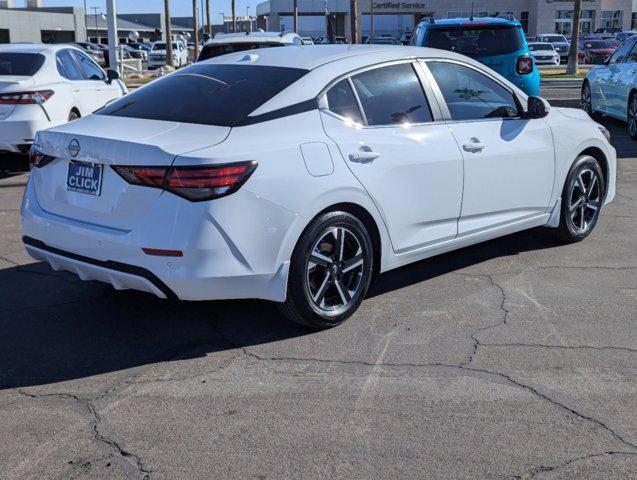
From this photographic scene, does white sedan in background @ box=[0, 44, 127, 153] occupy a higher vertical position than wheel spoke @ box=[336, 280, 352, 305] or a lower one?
higher

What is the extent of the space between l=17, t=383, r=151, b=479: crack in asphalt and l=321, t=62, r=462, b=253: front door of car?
1.99 metres

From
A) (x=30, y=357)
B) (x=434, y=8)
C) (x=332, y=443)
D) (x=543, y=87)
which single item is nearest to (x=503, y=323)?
(x=332, y=443)

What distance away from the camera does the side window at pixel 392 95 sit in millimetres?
5305

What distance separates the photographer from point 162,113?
5.11 metres

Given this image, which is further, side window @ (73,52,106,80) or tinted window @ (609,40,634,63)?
tinted window @ (609,40,634,63)

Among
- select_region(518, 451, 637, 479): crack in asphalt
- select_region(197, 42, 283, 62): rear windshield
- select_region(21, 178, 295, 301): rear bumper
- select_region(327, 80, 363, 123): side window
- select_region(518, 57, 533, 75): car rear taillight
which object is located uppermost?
select_region(197, 42, 283, 62): rear windshield

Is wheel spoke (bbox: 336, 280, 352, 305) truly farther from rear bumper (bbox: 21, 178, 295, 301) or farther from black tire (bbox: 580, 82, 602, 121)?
black tire (bbox: 580, 82, 602, 121)

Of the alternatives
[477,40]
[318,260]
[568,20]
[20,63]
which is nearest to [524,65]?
[477,40]

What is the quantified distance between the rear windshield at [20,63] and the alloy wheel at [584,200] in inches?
275

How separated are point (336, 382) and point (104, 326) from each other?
1.66 m

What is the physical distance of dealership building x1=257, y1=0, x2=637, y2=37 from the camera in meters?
82.6

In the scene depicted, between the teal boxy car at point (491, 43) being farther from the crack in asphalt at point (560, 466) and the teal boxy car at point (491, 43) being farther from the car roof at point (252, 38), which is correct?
the crack in asphalt at point (560, 466)

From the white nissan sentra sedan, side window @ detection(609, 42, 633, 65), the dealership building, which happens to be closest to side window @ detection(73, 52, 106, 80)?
the white nissan sentra sedan

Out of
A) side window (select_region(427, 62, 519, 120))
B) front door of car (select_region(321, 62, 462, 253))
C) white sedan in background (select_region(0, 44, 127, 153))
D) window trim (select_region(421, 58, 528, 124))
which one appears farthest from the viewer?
white sedan in background (select_region(0, 44, 127, 153))
